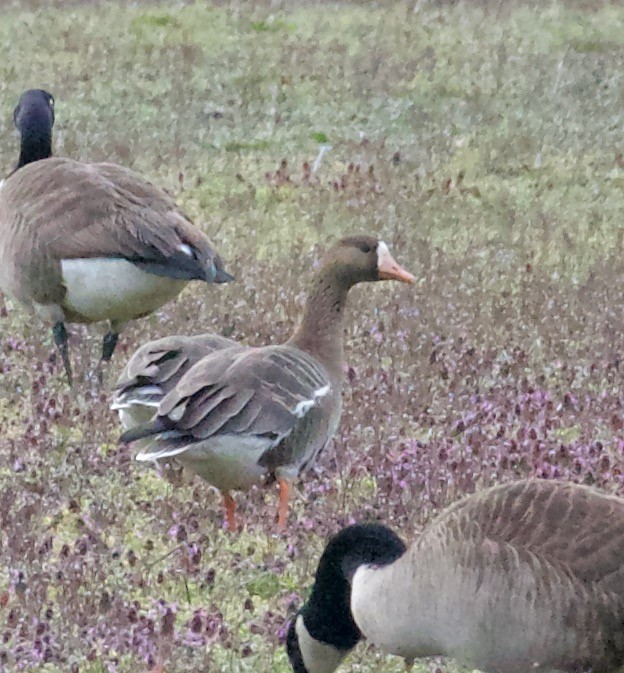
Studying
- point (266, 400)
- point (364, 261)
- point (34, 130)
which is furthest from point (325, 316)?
point (34, 130)

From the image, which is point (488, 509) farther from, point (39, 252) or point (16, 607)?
point (39, 252)

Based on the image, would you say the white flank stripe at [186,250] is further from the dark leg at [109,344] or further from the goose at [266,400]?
the goose at [266,400]

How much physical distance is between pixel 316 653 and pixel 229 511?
1481 mm

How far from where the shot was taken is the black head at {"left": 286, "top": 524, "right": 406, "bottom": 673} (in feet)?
14.8

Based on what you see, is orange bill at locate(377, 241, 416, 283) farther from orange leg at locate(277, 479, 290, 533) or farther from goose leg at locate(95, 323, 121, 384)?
goose leg at locate(95, 323, 121, 384)

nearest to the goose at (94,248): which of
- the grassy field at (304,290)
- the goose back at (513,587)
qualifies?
the grassy field at (304,290)

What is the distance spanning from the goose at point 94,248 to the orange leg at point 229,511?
1.45 m

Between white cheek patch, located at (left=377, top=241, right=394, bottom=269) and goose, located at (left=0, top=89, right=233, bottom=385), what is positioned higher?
white cheek patch, located at (left=377, top=241, right=394, bottom=269)

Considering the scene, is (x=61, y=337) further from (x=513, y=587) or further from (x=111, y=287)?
(x=513, y=587)

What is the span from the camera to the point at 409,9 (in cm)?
2058

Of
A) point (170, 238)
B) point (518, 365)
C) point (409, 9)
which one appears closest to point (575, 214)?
point (518, 365)

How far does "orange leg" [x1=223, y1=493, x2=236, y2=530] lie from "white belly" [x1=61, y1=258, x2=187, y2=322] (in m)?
1.70

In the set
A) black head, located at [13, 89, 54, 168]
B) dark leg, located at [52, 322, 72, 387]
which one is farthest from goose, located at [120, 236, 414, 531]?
black head, located at [13, 89, 54, 168]

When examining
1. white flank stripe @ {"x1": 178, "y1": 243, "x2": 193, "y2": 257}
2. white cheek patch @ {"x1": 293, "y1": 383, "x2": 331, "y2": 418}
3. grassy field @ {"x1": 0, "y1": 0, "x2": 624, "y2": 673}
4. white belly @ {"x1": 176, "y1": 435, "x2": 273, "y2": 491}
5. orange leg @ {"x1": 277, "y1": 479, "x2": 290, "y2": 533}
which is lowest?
grassy field @ {"x1": 0, "y1": 0, "x2": 624, "y2": 673}
